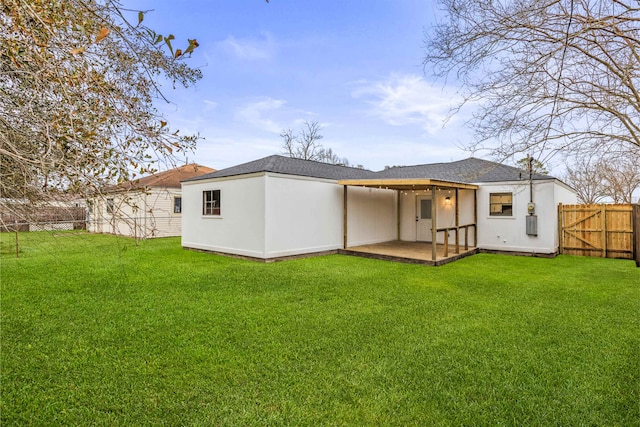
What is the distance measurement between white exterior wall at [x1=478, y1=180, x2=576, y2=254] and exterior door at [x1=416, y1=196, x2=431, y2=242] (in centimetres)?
196

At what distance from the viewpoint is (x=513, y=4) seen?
4047 mm

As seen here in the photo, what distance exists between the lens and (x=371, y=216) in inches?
507

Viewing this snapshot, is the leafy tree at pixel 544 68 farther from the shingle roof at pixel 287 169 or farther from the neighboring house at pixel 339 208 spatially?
the shingle roof at pixel 287 169

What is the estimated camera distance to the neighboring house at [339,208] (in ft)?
32.3

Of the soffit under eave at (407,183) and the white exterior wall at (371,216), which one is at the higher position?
the soffit under eave at (407,183)

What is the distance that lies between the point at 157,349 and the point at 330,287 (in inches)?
137

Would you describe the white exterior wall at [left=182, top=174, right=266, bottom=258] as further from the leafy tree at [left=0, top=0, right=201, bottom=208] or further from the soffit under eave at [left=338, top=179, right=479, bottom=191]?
the leafy tree at [left=0, top=0, right=201, bottom=208]

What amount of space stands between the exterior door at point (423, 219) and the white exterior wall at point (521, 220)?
1964 millimetres

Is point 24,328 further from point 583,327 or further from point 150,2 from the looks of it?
point 583,327

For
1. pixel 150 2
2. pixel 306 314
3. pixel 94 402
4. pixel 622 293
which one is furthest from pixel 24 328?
pixel 622 293

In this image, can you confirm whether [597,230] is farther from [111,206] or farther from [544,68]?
[111,206]

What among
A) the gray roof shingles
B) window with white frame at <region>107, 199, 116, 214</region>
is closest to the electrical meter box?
the gray roof shingles

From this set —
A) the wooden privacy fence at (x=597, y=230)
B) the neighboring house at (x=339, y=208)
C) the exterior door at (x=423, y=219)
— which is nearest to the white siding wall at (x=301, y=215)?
the neighboring house at (x=339, y=208)

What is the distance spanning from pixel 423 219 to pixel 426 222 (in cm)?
18
